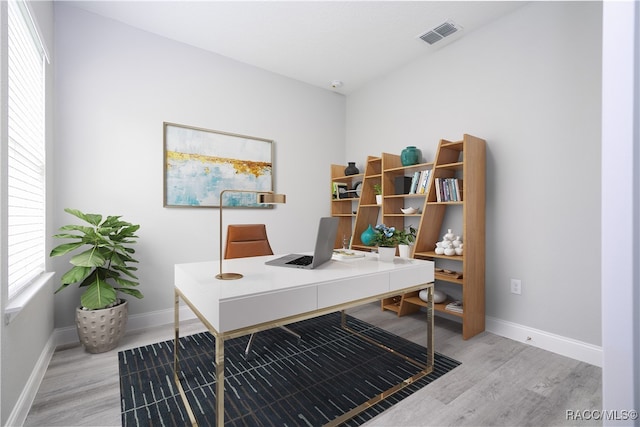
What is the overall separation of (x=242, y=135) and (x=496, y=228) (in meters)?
2.84

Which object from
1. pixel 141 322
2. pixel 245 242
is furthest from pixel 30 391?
pixel 245 242

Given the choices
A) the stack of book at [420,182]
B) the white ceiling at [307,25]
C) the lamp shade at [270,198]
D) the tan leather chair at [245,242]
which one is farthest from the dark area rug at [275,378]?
the white ceiling at [307,25]

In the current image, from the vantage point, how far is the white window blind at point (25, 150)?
5.12 feet

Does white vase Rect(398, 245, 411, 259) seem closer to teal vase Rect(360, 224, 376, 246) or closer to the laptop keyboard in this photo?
teal vase Rect(360, 224, 376, 246)

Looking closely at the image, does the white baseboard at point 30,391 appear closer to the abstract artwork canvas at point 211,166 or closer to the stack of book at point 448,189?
the abstract artwork canvas at point 211,166

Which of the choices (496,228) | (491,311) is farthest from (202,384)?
(496,228)

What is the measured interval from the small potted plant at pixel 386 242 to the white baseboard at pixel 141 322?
2.17m

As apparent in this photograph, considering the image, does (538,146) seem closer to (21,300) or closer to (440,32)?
(440,32)

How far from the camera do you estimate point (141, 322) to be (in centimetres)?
279

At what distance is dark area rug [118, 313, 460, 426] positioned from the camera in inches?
62.3

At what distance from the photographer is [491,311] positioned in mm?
2723

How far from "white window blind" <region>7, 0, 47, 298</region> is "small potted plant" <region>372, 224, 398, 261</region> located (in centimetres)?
208

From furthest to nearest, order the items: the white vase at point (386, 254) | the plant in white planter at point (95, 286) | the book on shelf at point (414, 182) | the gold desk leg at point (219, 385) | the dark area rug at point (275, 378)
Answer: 1. the book on shelf at point (414, 182)
2. the plant in white planter at point (95, 286)
3. the white vase at point (386, 254)
4. the dark area rug at point (275, 378)
5. the gold desk leg at point (219, 385)

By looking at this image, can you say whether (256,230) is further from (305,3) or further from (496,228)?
(496,228)
